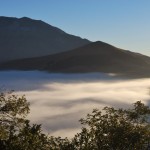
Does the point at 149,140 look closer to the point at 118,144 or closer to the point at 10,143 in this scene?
the point at 118,144

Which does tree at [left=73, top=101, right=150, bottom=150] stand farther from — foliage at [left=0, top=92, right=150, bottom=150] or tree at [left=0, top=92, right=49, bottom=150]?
tree at [left=0, top=92, right=49, bottom=150]

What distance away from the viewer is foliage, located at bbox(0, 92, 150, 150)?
3033cm

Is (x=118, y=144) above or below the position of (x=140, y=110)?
below

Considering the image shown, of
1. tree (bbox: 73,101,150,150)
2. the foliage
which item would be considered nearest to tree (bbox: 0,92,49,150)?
the foliage

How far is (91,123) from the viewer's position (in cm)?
3547

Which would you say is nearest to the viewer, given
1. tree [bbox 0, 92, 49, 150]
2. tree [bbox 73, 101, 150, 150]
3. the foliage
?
tree [bbox 0, 92, 49, 150]

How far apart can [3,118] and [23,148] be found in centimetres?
278

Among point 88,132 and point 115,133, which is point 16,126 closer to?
point 88,132

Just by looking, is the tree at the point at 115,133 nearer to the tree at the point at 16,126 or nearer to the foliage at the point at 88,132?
the foliage at the point at 88,132

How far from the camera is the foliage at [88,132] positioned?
30328 mm

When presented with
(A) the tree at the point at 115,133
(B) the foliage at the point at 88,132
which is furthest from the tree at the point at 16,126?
(A) the tree at the point at 115,133

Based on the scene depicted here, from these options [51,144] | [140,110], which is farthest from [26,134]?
[140,110]

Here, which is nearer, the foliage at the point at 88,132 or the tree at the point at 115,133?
the foliage at the point at 88,132

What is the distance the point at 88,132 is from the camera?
3534cm
